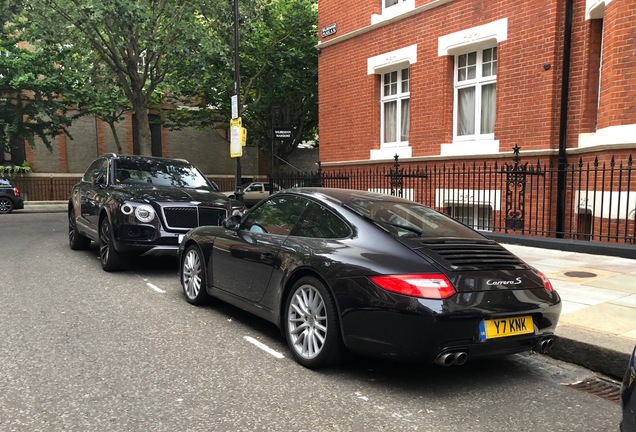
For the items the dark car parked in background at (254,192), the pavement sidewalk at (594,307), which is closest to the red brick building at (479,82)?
the pavement sidewalk at (594,307)

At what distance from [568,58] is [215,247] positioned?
821 centimetres

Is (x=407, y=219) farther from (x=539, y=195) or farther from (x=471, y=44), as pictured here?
(x=471, y=44)

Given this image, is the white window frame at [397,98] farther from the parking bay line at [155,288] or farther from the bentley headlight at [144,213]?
the parking bay line at [155,288]

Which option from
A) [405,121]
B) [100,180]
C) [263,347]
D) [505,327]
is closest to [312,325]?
[263,347]

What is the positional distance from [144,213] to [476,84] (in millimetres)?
8136

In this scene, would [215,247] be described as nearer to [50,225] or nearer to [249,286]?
[249,286]

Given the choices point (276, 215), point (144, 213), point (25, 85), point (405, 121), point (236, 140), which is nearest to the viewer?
point (276, 215)

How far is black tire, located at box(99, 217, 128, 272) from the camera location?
294 inches

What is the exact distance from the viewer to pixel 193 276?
5.89m

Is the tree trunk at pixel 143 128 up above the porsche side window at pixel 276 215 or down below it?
above

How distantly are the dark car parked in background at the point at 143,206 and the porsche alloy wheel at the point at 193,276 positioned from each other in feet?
3.22

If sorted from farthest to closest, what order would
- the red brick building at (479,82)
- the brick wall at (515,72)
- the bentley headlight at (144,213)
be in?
1. the red brick building at (479,82)
2. the brick wall at (515,72)
3. the bentley headlight at (144,213)

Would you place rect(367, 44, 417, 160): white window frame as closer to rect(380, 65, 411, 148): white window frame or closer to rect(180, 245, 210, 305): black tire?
rect(380, 65, 411, 148): white window frame

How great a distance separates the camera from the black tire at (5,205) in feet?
68.1
